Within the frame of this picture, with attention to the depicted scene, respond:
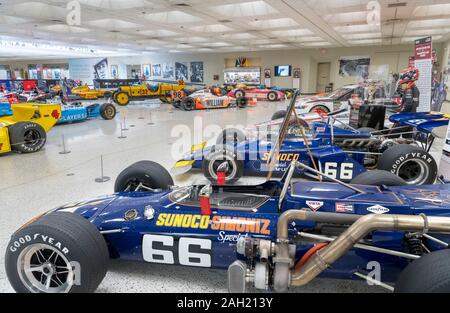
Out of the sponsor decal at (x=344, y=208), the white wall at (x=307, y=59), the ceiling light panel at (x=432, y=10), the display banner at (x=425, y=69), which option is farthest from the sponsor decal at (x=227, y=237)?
the white wall at (x=307, y=59)

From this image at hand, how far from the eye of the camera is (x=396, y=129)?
222 inches

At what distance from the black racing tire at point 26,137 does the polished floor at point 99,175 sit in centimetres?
19

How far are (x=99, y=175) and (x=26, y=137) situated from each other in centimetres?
270

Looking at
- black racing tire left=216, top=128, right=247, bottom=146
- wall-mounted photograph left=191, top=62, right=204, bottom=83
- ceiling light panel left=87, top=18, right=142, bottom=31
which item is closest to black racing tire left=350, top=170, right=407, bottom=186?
black racing tire left=216, top=128, right=247, bottom=146

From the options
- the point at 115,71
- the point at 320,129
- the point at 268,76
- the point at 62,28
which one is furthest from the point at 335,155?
the point at 115,71

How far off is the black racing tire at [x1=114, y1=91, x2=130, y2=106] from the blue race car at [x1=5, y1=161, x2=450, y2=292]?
14.8m

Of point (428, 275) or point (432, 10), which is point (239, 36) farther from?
point (428, 275)

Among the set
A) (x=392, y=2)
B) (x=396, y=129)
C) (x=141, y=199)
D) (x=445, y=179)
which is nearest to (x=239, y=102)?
(x=392, y=2)

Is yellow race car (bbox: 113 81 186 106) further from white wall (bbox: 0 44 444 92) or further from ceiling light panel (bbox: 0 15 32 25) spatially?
white wall (bbox: 0 44 444 92)
